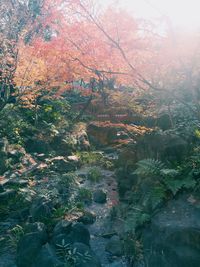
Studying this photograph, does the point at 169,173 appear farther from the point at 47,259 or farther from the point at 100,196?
the point at 100,196

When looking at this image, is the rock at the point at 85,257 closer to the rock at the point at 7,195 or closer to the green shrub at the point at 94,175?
the rock at the point at 7,195

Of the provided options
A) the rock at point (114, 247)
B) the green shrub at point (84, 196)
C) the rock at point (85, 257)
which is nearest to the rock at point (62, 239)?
the rock at point (85, 257)

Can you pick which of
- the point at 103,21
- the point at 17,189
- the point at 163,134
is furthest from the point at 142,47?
the point at 17,189

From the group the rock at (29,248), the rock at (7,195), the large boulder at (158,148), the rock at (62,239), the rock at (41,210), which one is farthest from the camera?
the rock at (7,195)

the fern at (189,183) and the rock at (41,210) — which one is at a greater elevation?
the fern at (189,183)

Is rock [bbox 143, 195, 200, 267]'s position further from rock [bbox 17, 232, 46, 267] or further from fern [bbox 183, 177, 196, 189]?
rock [bbox 17, 232, 46, 267]

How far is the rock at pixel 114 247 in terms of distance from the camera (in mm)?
6207

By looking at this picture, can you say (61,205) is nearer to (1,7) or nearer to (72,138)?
(72,138)

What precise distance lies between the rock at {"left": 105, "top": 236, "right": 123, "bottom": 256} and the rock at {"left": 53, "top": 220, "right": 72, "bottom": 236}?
2.95ft

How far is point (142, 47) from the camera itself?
9391 mm

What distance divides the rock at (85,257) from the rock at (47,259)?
342mm

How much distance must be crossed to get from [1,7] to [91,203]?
8858 millimetres

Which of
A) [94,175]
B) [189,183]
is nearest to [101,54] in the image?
[94,175]

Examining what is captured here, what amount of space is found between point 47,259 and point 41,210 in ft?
6.53
